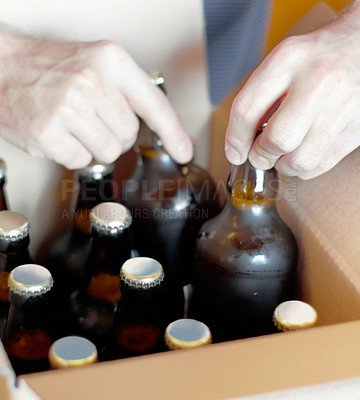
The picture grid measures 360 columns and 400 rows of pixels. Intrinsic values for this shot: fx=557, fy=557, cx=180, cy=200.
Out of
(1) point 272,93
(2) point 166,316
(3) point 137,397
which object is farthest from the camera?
(2) point 166,316

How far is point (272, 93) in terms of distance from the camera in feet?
1.50

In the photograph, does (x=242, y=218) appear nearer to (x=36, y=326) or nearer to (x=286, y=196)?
(x=286, y=196)

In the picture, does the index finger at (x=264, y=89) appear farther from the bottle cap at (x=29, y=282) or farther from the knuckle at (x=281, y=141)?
the bottle cap at (x=29, y=282)

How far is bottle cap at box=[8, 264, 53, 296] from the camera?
460 millimetres

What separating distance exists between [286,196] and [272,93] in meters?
0.17

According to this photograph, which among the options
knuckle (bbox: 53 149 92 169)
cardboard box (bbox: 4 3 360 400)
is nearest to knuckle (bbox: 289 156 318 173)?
cardboard box (bbox: 4 3 360 400)

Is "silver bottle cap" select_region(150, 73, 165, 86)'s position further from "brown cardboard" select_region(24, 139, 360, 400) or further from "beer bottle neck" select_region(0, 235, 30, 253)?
"brown cardboard" select_region(24, 139, 360, 400)

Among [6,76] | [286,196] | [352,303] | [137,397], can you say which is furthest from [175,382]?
[6,76]

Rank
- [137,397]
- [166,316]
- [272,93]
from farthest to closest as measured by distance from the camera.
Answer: [166,316], [272,93], [137,397]

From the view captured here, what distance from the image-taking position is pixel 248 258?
529mm

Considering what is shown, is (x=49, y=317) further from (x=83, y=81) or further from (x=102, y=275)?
(x=83, y=81)

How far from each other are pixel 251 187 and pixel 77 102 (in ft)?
0.64

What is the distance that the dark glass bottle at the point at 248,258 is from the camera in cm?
53

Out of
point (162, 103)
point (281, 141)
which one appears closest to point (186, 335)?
point (281, 141)
